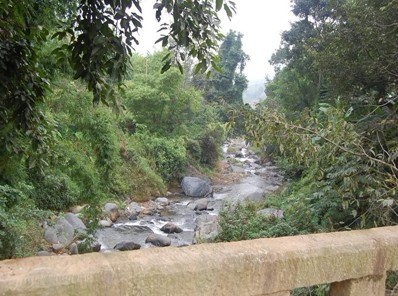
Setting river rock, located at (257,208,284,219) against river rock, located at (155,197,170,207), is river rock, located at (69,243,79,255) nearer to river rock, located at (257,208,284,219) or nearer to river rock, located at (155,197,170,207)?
river rock, located at (257,208,284,219)

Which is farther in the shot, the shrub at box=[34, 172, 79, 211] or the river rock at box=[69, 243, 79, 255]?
the shrub at box=[34, 172, 79, 211]

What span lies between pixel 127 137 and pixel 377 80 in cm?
1280

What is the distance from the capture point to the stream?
1177cm

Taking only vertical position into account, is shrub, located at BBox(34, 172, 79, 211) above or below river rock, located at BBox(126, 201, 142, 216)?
above

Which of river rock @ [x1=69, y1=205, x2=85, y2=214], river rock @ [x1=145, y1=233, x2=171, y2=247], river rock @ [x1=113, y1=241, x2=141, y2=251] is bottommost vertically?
river rock @ [x1=113, y1=241, x2=141, y2=251]

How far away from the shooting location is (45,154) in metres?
3.63

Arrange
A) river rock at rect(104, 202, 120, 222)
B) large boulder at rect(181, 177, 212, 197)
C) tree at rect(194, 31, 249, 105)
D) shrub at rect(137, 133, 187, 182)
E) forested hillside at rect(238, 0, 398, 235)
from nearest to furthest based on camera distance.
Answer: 1. forested hillside at rect(238, 0, 398, 235)
2. river rock at rect(104, 202, 120, 222)
3. large boulder at rect(181, 177, 212, 197)
4. shrub at rect(137, 133, 187, 182)
5. tree at rect(194, 31, 249, 105)

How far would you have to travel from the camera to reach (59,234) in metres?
10.4

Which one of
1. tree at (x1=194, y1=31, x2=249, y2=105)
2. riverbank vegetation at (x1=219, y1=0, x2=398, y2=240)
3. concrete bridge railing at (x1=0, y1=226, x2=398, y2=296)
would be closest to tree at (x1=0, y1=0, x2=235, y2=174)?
concrete bridge railing at (x1=0, y1=226, x2=398, y2=296)

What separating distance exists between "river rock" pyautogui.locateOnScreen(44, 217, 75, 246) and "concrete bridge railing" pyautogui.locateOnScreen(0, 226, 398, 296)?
972 cm

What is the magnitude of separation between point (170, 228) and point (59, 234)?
12.5ft

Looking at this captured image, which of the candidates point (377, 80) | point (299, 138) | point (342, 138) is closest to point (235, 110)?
point (299, 138)

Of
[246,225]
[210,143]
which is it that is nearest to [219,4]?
[246,225]

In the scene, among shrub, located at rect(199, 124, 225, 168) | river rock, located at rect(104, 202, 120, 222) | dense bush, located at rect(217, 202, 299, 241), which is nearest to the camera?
dense bush, located at rect(217, 202, 299, 241)
